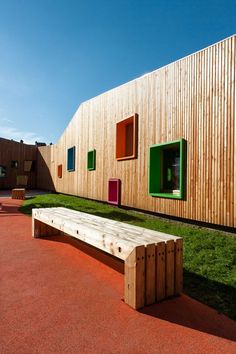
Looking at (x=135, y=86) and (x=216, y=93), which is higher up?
(x=135, y=86)

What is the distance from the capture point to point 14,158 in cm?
2633

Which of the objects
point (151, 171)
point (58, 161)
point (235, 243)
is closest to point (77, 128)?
point (58, 161)

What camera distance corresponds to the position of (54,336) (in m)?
2.37

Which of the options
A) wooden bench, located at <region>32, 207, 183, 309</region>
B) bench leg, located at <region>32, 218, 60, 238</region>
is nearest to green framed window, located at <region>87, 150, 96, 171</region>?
bench leg, located at <region>32, 218, 60, 238</region>

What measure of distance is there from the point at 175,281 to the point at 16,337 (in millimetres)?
1907

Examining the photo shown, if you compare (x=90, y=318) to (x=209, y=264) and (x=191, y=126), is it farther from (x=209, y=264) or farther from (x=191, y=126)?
(x=191, y=126)

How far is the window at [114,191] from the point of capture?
10.6 metres

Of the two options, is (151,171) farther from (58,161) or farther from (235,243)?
(58,161)

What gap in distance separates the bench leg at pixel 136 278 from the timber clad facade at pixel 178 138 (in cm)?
383

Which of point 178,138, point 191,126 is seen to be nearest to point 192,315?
point 191,126

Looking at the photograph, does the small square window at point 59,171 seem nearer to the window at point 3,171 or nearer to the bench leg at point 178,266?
the window at point 3,171

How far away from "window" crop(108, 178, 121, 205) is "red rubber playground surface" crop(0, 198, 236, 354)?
20.8ft

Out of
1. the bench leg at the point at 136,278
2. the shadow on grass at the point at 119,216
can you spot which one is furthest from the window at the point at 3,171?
the bench leg at the point at 136,278

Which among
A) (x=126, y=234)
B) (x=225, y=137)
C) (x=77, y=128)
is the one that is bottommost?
(x=126, y=234)
